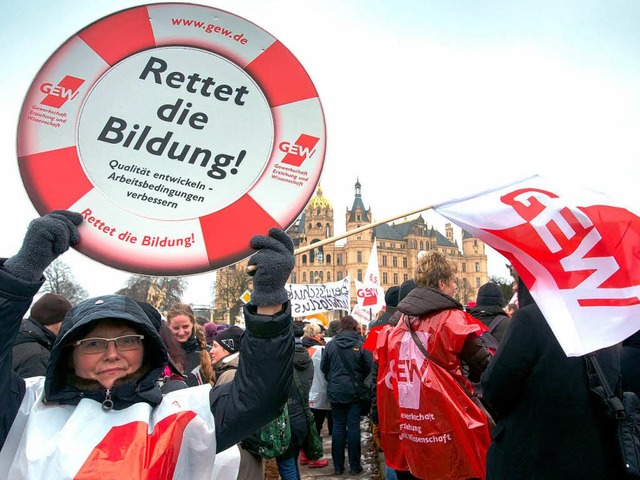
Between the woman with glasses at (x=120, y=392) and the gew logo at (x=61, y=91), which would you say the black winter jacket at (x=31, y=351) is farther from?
the gew logo at (x=61, y=91)

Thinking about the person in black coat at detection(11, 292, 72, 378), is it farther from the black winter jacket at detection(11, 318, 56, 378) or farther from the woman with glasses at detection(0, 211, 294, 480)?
the woman with glasses at detection(0, 211, 294, 480)

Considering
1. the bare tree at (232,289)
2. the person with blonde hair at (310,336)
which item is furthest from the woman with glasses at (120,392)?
the bare tree at (232,289)

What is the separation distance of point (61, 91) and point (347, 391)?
5.93 meters

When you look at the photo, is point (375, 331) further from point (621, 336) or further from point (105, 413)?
point (105, 413)

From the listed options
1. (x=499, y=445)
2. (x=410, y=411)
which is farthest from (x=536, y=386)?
(x=410, y=411)

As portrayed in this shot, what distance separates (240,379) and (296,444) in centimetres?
366

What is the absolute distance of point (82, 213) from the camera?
5.17 ft

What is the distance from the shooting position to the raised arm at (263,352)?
5.37 ft

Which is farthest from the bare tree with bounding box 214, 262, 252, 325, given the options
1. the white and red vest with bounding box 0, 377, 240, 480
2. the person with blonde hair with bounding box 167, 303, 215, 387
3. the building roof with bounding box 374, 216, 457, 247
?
the white and red vest with bounding box 0, 377, 240, 480

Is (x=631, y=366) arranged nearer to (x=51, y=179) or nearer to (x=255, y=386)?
(x=255, y=386)

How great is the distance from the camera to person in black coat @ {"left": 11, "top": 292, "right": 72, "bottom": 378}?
11.1 ft

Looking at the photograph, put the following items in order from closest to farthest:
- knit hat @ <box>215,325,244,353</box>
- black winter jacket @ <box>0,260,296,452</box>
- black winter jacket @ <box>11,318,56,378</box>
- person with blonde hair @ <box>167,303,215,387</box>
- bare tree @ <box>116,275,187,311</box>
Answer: black winter jacket @ <box>0,260,296,452</box>
black winter jacket @ <box>11,318,56,378</box>
knit hat @ <box>215,325,244,353</box>
person with blonde hair @ <box>167,303,215,387</box>
bare tree @ <box>116,275,187,311</box>

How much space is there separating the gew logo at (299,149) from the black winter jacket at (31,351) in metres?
2.48

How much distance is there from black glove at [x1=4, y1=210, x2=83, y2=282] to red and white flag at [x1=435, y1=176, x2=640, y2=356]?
1.79 m
